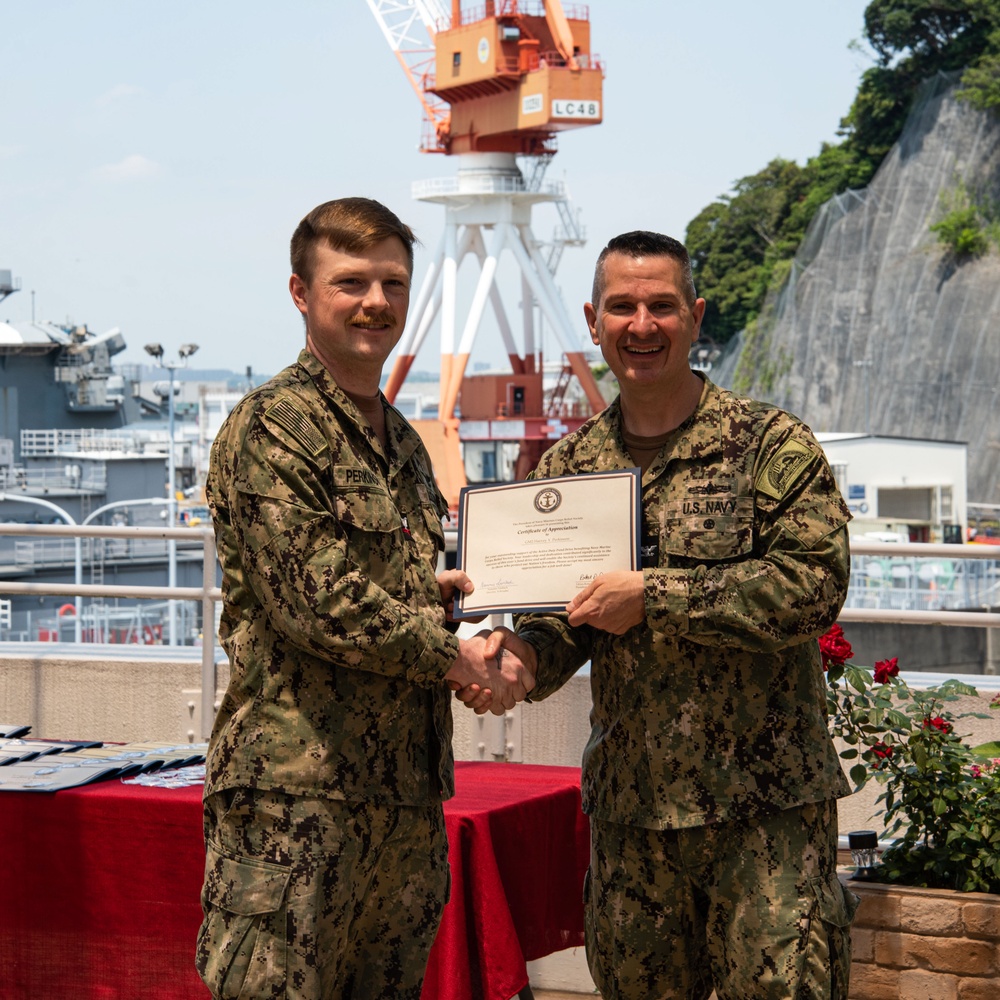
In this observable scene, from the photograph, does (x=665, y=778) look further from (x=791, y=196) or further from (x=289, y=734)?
(x=791, y=196)

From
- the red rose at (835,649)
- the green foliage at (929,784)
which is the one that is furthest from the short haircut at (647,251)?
the green foliage at (929,784)

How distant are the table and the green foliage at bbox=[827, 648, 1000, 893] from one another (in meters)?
0.92

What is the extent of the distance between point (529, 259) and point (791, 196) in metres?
13.0

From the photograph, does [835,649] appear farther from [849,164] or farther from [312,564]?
[849,164]

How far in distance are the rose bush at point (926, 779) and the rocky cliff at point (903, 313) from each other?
40694 mm

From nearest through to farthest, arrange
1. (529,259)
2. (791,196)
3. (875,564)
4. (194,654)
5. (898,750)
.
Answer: (898,750), (194,654), (875,564), (529,259), (791,196)

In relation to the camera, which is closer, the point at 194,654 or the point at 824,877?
the point at 824,877

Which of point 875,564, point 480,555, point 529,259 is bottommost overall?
point 875,564

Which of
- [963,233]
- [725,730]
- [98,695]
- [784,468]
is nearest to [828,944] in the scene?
[725,730]

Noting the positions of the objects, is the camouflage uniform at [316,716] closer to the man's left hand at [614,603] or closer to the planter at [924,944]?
the man's left hand at [614,603]

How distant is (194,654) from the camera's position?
5684 millimetres

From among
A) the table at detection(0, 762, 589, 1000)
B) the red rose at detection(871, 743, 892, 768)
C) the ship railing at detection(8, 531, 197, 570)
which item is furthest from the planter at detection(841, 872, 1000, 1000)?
the ship railing at detection(8, 531, 197, 570)

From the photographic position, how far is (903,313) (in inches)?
1983

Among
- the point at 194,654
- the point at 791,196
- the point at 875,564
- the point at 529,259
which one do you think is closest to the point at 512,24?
the point at 529,259
